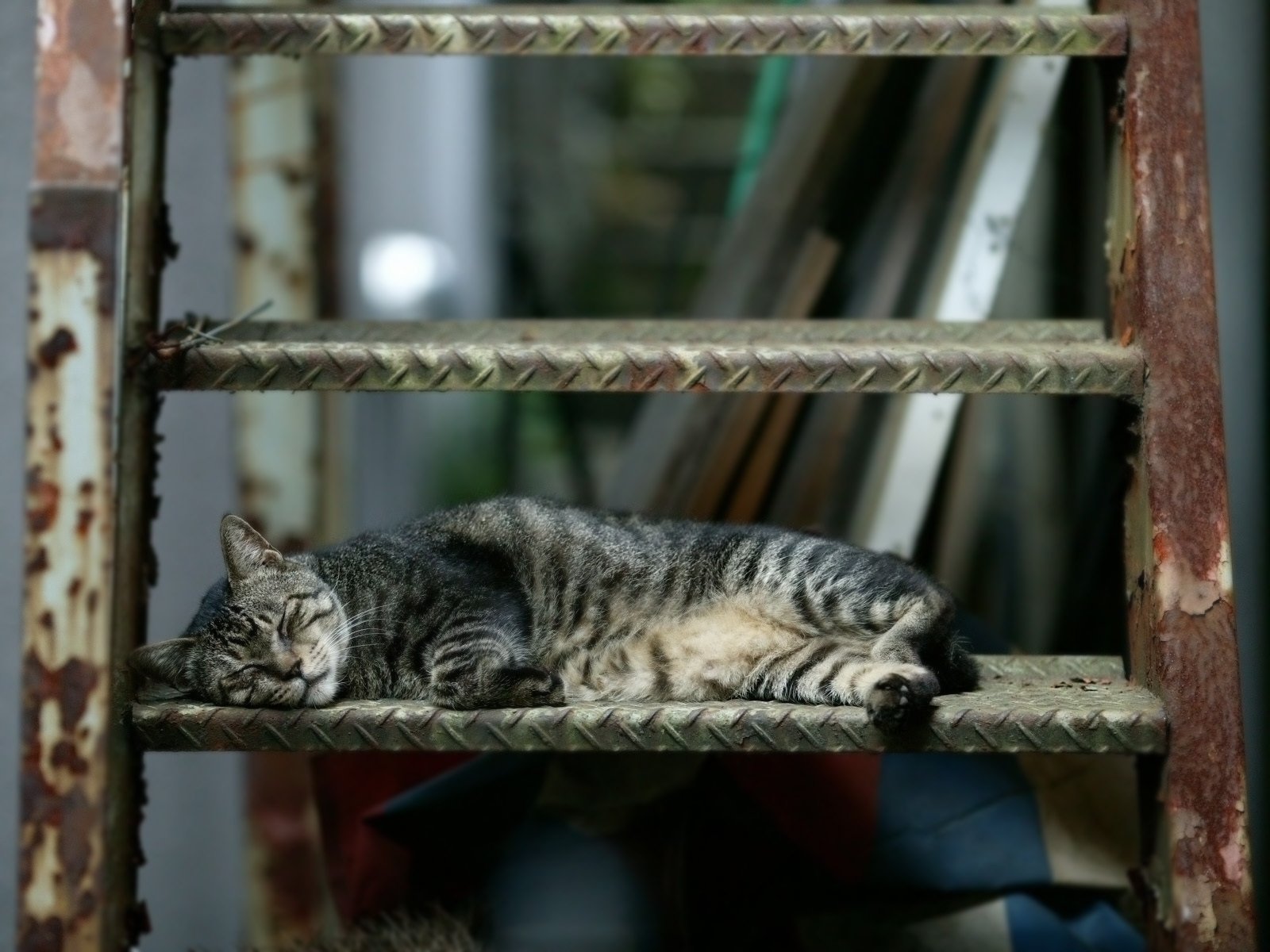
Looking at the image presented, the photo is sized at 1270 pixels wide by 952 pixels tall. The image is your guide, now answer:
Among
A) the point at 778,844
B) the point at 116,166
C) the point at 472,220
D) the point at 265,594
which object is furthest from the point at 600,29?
the point at 472,220

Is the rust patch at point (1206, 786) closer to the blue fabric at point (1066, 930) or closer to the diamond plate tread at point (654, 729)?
the diamond plate tread at point (654, 729)

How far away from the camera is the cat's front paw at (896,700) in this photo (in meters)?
1.38

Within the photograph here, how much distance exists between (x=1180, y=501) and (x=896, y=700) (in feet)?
1.27

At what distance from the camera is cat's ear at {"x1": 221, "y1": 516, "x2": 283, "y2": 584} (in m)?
1.76

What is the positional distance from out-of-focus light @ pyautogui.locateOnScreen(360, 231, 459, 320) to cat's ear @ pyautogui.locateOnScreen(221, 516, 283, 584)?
2337 millimetres

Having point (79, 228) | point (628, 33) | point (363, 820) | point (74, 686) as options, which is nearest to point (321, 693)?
point (74, 686)

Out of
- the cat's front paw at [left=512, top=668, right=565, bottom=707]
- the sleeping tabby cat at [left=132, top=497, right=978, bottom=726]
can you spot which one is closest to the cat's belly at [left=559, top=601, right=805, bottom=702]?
the sleeping tabby cat at [left=132, top=497, right=978, bottom=726]

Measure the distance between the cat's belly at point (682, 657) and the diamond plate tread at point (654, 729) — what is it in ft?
1.33

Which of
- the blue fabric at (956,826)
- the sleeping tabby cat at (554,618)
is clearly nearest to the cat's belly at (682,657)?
the sleeping tabby cat at (554,618)

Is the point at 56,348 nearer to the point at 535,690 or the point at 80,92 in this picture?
the point at 80,92

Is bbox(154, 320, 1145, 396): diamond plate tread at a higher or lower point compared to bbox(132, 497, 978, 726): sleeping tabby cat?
higher

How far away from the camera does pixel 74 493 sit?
1.28 m

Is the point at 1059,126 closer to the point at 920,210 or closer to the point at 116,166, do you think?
the point at 920,210

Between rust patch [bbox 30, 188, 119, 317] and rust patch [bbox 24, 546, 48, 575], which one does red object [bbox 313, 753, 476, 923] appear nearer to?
rust patch [bbox 24, 546, 48, 575]
